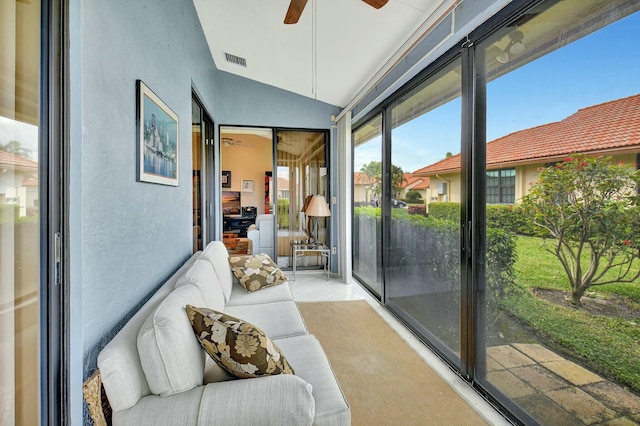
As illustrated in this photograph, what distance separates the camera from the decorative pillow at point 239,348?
1.24 meters

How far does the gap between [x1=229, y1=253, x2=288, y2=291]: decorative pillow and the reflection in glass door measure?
1796mm

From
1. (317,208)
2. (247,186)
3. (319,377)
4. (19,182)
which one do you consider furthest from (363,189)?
(247,186)

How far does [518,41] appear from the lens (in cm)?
168

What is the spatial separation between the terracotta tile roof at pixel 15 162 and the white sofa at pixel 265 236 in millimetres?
4054

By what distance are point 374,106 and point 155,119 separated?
2494mm

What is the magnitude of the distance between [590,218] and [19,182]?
209cm

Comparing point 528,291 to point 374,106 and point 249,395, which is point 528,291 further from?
point 374,106

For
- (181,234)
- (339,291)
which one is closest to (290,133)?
(339,291)

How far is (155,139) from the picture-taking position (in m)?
1.85

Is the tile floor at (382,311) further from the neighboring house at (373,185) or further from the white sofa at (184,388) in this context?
the neighboring house at (373,185)

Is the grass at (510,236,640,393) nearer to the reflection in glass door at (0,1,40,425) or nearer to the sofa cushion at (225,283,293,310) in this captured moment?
the sofa cushion at (225,283,293,310)

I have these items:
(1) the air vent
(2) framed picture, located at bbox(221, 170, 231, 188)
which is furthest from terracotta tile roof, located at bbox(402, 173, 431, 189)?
(2) framed picture, located at bbox(221, 170, 231, 188)

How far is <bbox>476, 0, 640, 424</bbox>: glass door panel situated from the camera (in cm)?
125

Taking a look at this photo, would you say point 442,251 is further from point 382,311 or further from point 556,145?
point 382,311
